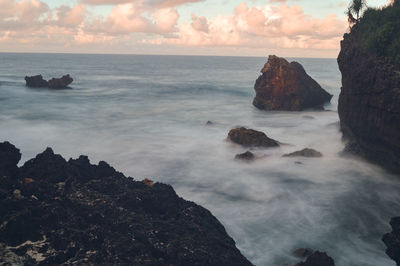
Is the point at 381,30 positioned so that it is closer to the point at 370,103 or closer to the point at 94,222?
the point at 370,103

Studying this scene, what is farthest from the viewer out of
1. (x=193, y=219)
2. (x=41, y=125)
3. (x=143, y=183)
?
(x=41, y=125)

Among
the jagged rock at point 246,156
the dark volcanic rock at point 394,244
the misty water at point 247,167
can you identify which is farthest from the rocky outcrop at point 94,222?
the jagged rock at point 246,156

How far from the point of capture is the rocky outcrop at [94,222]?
10742 mm

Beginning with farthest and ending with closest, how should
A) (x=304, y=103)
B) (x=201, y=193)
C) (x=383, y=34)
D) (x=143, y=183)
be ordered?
1. (x=304, y=103)
2. (x=383, y=34)
3. (x=201, y=193)
4. (x=143, y=183)

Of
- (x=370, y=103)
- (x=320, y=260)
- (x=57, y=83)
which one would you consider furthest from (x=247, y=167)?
(x=57, y=83)

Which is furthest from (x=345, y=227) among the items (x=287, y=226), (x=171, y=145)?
(x=171, y=145)

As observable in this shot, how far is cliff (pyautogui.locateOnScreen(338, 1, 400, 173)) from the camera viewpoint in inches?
817

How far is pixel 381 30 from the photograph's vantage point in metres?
22.5

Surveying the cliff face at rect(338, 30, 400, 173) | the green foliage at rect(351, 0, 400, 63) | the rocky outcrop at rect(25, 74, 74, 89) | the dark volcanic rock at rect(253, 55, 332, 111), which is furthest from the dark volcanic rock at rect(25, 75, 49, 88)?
the green foliage at rect(351, 0, 400, 63)

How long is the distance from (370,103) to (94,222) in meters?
17.7

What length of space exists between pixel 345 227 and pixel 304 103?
2904cm

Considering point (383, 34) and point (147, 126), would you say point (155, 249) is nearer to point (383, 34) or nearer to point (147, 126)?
point (383, 34)

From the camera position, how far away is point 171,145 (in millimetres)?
30219

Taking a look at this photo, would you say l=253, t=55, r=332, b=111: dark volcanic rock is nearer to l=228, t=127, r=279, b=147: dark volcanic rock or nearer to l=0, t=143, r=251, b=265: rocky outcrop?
l=228, t=127, r=279, b=147: dark volcanic rock
